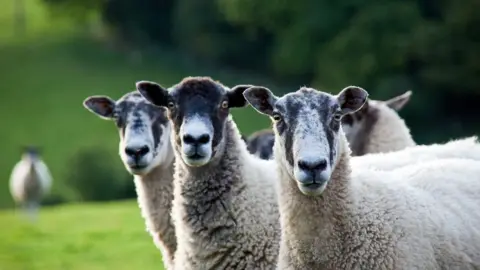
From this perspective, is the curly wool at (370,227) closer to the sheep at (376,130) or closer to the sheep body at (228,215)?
the sheep body at (228,215)

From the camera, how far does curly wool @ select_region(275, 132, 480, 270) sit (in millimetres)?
5496

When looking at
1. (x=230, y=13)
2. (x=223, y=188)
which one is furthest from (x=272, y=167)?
(x=230, y=13)

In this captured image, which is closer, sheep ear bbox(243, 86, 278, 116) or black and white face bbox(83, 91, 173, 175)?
sheep ear bbox(243, 86, 278, 116)

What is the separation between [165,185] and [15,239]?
32.2 ft

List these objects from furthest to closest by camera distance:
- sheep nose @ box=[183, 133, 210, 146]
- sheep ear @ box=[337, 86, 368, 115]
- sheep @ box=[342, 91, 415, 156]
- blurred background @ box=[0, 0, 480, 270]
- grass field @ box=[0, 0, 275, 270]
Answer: blurred background @ box=[0, 0, 480, 270], grass field @ box=[0, 0, 275, 270], sheep @ box=[342, 91, 415, 156], sheep nose @ box=[183, 133, 210, 146], sheep ear @ box=[337, 86, 368, 115]

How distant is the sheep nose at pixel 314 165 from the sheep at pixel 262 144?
5.45m

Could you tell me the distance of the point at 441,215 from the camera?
5.79m

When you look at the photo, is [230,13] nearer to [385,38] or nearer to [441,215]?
[385,38]

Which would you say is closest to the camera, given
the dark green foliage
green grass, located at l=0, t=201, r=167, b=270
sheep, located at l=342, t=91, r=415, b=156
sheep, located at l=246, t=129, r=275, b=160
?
sheep, located at l=342, t=91, r=415, b=156

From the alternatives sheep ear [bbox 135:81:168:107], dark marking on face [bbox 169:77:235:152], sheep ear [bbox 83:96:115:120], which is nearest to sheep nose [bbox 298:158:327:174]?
dark marking on face [bbox 169:77:235:152]

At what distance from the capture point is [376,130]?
30.8 ft

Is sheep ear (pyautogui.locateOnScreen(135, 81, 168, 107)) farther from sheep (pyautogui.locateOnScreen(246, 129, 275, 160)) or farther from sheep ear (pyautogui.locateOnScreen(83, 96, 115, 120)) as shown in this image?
sheep (pyautogui.locateOnScreen(246, 129, 275, 160))

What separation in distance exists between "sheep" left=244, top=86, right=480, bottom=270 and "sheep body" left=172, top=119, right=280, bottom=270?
758 millimetres

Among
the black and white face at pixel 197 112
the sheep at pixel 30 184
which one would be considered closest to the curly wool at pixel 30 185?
the sheep at pixel 30 184
